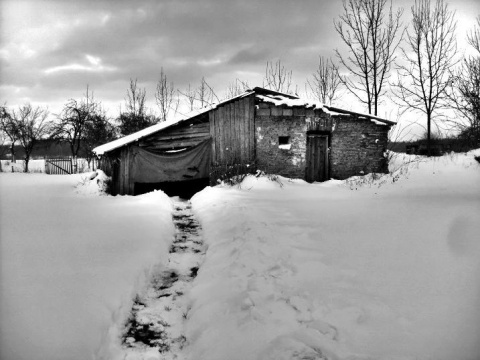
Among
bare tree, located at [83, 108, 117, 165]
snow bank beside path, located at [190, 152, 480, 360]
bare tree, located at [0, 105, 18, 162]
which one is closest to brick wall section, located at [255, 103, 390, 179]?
snow bank beside path, located at [190, 152, 480, 360]

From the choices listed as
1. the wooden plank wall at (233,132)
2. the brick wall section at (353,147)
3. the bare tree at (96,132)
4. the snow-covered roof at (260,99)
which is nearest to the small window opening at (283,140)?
the wooden plank wall at (233,132)

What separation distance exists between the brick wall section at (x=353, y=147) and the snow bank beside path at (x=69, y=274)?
859 cm

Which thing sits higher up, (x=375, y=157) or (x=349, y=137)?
(x=349, y=137)

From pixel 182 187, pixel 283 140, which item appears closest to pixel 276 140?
pixel 283 140

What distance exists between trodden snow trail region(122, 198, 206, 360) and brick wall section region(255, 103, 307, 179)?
7127 millimetres

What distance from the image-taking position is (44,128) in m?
27.4

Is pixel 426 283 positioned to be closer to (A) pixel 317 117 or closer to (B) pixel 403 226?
(B) pixel 403 226

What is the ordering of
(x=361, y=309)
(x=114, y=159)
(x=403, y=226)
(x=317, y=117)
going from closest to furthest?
(x=361, y=309)
(x=403, y=226)
(x=114, y=159)
(x=317, y=117)

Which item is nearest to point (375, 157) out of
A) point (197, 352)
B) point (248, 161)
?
point (248, 161)

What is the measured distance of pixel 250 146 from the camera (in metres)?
11.6

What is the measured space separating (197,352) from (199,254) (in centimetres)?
236

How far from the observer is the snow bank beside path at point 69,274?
2297 millimetres

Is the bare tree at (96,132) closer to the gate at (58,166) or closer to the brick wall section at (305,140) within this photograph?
the gate at (58,166)

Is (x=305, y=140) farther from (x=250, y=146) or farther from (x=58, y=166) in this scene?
(x=58, y=166)
